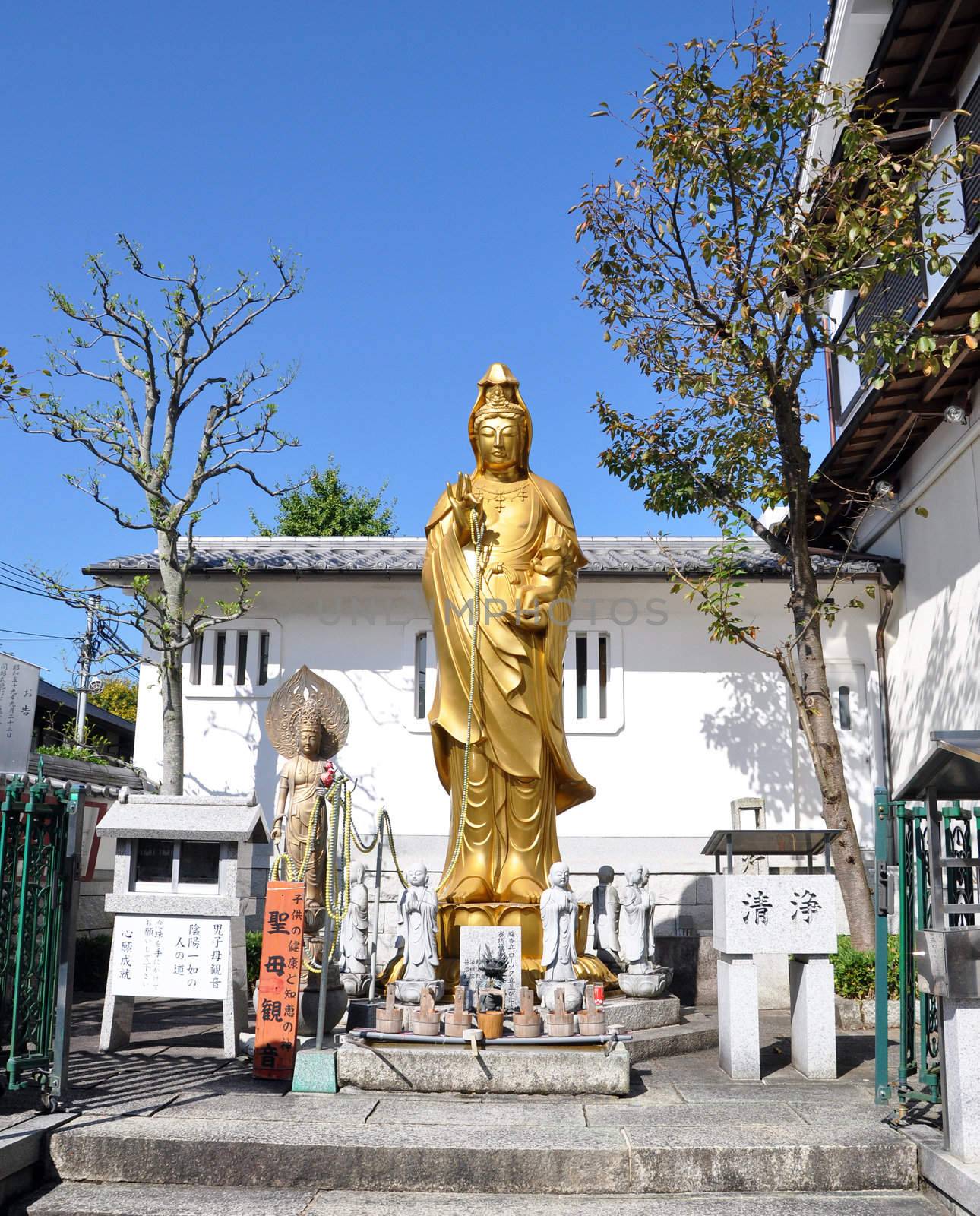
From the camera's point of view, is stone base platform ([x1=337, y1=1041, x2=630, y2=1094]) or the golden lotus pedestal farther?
the golden lotus pedestal

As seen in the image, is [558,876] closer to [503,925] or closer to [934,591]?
[503,925]

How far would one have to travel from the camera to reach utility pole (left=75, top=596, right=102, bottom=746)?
13.6 meters

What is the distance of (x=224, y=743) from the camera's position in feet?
47.9

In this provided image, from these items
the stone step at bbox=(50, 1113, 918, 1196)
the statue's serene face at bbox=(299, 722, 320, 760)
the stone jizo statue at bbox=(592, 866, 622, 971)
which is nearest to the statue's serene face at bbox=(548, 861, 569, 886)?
the stone jizo statue at bbox=(592, 866, 622, 971)

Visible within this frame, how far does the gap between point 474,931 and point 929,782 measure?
3.20 m

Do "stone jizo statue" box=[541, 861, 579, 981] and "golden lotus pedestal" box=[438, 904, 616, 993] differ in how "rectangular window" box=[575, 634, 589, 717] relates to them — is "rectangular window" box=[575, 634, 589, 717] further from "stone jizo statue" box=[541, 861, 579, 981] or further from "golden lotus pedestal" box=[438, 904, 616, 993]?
"stone jizo statue" box=[541, 861, 579, 981]

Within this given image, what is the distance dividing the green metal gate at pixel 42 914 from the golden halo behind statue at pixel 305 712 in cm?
365

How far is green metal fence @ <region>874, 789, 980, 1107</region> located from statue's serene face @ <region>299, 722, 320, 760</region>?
5.34 m

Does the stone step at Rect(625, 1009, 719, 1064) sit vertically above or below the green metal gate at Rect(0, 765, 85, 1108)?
below

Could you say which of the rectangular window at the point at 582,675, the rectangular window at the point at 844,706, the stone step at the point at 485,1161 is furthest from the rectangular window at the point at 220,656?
the stone step at the point at 485,1161

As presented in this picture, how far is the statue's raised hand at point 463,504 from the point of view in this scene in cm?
883

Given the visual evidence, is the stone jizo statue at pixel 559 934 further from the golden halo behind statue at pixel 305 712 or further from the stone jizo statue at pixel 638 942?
the golden halo behind statue at pixel 305 712

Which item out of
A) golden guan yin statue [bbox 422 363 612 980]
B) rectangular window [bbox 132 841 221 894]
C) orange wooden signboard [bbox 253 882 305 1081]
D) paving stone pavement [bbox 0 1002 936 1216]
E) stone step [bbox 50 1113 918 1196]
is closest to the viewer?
paving stone pavement [bbox 0 1002 936 1216]

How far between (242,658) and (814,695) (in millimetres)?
8200
